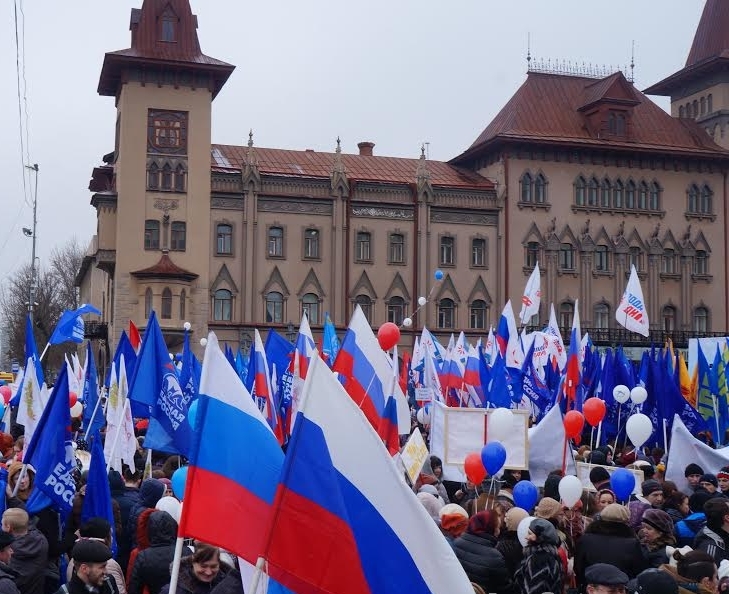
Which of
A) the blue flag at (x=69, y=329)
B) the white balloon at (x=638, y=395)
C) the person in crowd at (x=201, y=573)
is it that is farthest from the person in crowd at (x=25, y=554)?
the white balloon at (x=638, y=395)

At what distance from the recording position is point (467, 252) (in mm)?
51750

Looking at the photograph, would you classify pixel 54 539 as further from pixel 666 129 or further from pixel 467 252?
pixel 666 129

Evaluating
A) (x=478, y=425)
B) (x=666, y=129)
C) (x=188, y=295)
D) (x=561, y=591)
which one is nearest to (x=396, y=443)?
(x=478, y=425)

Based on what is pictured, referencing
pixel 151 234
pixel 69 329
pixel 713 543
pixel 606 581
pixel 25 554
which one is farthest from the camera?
pixel 151 234

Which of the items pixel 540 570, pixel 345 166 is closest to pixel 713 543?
pixel 540 570

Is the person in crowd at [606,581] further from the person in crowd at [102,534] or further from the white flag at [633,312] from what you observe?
the white flag at [633,312]

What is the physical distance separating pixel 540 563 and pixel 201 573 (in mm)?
2150

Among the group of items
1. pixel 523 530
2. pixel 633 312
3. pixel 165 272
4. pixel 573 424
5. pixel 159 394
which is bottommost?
pixel 523 530

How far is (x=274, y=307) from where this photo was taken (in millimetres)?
49219

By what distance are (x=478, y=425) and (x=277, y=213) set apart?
3619cm

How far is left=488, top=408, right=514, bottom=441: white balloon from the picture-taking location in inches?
517

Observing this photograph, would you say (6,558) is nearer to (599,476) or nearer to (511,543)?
(511,543)

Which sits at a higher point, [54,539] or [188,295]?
[188,295]

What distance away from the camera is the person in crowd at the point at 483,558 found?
7684mm
